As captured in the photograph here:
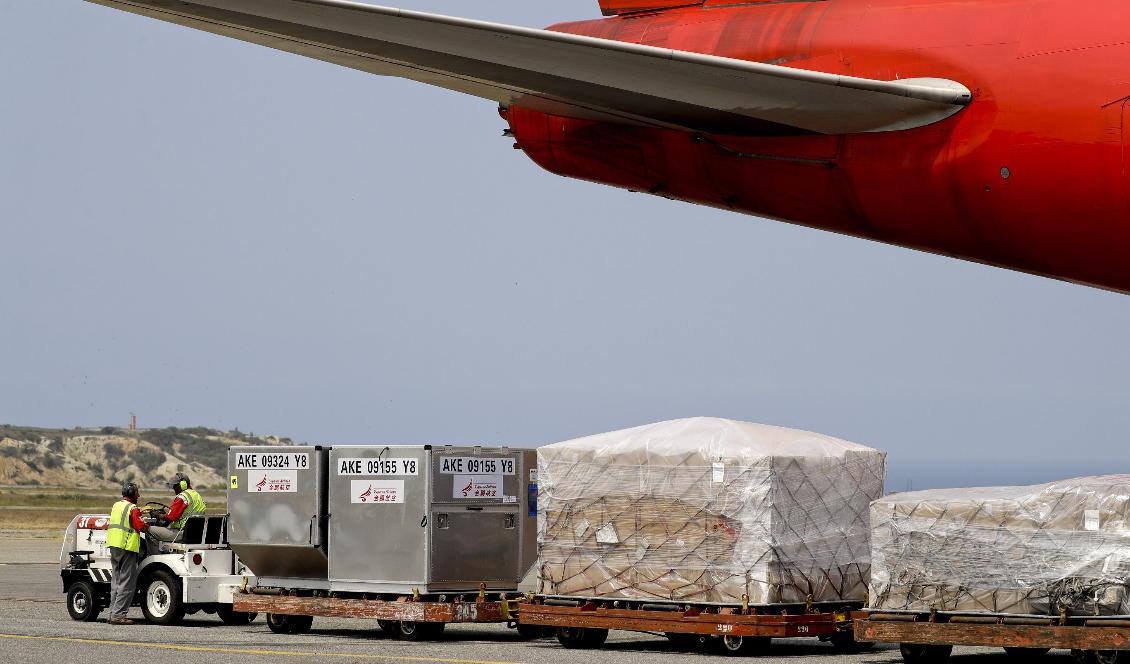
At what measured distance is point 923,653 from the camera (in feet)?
52.6

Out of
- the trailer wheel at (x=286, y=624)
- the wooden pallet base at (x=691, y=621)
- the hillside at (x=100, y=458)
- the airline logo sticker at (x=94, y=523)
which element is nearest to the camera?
the wooden pallet base at (x=691, y=621)

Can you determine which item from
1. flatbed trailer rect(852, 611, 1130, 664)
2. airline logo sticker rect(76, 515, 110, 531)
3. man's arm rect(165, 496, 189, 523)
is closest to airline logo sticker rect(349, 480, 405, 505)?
man's arm rect(165, 496, 189, 523)

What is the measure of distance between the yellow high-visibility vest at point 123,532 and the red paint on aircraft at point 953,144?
496 inches

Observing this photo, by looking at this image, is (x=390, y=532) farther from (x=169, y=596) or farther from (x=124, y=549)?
(x=124, y=549)

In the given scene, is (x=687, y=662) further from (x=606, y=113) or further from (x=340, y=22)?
(x=340, y=22)

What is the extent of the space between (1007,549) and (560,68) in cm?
938

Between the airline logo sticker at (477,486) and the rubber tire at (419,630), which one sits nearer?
the rubber tire at (419,630)

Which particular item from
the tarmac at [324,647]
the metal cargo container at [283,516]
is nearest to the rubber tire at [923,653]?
the tarmac at [324,647]

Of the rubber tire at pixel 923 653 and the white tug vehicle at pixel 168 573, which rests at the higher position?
the white tug vehicle at pixel 168 573

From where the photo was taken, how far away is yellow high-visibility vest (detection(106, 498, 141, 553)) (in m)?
20.1

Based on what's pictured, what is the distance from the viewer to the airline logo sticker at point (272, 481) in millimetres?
19922

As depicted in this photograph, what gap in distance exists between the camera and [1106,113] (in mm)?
6844

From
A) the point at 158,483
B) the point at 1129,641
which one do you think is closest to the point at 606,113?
the point at 1129,641

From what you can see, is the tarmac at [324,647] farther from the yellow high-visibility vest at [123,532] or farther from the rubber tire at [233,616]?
the yellow high-visibility vest at [123,532]
